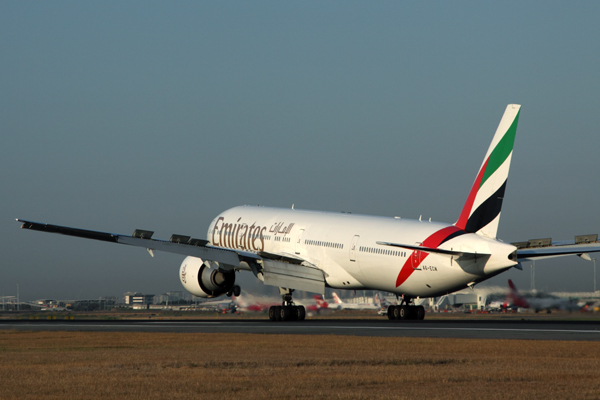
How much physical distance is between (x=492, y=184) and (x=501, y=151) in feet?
5.56

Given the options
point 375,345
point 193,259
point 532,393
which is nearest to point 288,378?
point 532,393

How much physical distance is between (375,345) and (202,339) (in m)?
6.35

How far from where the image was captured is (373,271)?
3922 centimetres

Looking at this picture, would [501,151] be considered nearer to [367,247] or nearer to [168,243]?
[367,247]

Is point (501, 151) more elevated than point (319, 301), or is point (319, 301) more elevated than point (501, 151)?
point (501, 151)

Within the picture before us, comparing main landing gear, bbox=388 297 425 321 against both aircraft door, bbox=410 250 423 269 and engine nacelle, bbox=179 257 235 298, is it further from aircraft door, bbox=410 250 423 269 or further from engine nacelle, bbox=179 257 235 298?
engine nacelle, bbox=179 257 235 298

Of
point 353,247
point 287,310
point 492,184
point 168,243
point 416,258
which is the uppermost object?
point 492,184

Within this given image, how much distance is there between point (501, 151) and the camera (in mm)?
36906

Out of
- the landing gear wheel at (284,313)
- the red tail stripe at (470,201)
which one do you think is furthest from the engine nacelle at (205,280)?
the red tail stripe at (470,201)

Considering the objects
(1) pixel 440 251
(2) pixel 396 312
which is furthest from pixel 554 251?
(2) pixel 396 312

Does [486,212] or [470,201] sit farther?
[470,201]

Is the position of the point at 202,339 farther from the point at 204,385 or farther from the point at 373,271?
the point at 373,271

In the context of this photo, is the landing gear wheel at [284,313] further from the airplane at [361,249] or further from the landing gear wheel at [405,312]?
the landing gear wheel at [405,312]

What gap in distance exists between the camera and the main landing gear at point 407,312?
40938 mm
